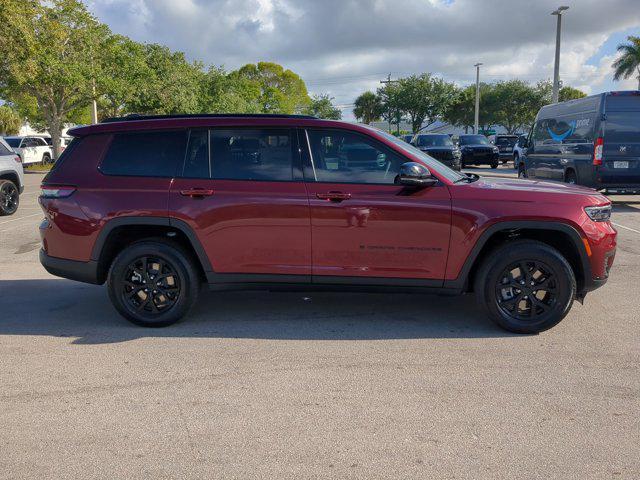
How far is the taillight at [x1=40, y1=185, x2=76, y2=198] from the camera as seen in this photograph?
4.95 metres

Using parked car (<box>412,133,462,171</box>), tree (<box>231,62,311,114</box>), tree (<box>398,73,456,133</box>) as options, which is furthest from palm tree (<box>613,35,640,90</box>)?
tree (<box>231,62,311,114</box>)

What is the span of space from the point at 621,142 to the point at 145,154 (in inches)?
411

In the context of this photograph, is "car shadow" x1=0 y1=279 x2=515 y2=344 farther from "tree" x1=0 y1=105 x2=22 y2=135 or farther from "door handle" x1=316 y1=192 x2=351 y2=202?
"tree" x1=0 y1=105 x2=22 y2=135

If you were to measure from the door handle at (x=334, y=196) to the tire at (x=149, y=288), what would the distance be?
1266mm

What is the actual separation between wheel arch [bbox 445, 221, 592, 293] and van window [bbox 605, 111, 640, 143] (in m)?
8.29

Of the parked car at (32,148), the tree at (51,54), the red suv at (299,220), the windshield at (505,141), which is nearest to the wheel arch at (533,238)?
the red suv at (299,220)

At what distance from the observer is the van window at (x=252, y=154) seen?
4.79 meters

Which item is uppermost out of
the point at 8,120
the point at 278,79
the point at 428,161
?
the point at 278,79

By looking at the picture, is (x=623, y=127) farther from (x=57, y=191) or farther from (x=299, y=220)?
(x=57, y=191)

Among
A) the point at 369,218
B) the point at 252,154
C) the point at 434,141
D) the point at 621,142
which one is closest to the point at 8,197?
the point at 252,154

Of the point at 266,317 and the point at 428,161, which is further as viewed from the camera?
the point at 266,317

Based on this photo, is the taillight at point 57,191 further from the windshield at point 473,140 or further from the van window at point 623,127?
the windshield at point 473,140

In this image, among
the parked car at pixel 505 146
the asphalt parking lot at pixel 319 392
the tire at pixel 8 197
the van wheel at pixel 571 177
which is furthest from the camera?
the parked car at pixel 505 146

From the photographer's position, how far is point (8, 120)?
5803 centimetres
